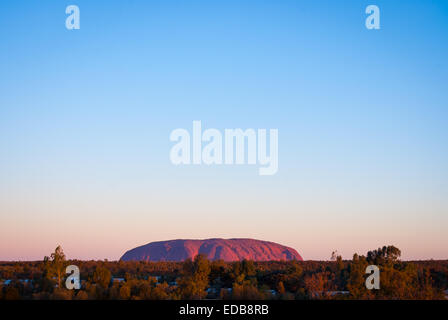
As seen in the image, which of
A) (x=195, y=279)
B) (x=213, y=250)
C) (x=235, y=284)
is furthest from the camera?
(x=213, y=250)

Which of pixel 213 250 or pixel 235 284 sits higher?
pixel 235 284

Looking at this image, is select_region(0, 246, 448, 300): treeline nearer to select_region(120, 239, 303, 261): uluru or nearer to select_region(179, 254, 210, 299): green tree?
select_region(179, 254, 210, 299): green tree

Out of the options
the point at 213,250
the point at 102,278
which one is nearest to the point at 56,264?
the point at 102,278

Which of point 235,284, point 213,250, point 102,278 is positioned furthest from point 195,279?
point 213,250

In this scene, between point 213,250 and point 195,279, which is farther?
point 213,250

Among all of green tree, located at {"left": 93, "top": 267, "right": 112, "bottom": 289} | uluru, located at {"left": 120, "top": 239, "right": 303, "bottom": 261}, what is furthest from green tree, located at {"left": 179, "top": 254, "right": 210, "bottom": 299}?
uluru, located at {"left": 120, "top": 239, "right": 303, "bottom": 261}

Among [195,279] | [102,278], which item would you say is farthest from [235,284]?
[102,278]

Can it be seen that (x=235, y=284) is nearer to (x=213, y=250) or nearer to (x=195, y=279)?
(x=195, y=279)

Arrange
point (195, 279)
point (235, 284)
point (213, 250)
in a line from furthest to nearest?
point (213, 250) → point (195, 279) → point (235, 284)

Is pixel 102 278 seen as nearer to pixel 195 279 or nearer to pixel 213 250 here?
pixel 195 279
